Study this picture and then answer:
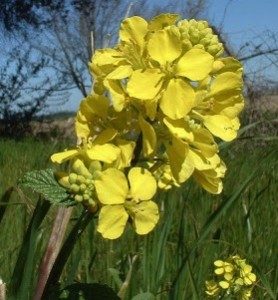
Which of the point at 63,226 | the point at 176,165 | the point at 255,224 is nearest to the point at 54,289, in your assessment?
the point at 63,226

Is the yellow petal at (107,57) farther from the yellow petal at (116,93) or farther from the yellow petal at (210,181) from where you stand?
the yellow petal at (210,181)

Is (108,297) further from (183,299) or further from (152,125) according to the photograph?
(183,299)

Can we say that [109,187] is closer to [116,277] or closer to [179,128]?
[179,128]

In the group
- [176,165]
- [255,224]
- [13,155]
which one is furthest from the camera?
[13,155]

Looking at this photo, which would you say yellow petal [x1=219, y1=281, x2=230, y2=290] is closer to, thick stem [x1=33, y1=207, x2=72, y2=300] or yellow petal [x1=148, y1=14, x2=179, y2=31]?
thick stem [x1=33, y1=207, x2=72, y2=300]

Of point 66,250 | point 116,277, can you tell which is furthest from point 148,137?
point 116,277

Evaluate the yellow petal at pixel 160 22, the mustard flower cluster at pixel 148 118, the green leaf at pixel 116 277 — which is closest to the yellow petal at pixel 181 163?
the mustard flower cluster at pixel 148 118
